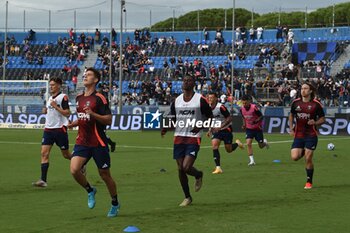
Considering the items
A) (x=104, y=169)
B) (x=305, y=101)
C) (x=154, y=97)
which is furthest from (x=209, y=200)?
(x=154, y=97)

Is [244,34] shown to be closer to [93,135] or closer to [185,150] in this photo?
[185,150]

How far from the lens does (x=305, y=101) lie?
15992 millimetres

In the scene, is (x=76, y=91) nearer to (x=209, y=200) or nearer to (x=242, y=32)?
(x=242, y=32)

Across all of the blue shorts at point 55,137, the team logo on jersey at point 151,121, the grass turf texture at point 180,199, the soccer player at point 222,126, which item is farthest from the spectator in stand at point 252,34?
the blue shorts at point 55,137

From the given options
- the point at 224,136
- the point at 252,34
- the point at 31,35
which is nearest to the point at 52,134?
the point at 224,136

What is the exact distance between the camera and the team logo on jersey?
44281 mm

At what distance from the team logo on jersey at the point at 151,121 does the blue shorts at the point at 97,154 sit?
107ft

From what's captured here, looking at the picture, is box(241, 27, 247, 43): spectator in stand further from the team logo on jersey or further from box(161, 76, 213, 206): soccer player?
box(161, 76, 213, 206): soccer player

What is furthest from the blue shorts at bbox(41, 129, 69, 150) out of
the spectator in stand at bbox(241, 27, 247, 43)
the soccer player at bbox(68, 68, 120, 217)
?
the spectator in stand at bbox(241, 27, 247, 43)

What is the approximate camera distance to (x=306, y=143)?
1589 centimetres

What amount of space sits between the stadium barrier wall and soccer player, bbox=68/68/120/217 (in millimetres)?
27867

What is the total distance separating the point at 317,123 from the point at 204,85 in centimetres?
3860

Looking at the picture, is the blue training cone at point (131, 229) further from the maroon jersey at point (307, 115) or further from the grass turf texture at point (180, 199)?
the maroon jersey at point (307, 115)

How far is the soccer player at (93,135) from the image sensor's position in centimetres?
1152
